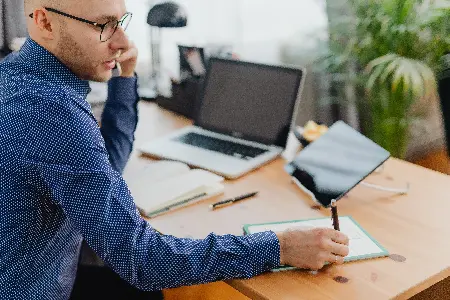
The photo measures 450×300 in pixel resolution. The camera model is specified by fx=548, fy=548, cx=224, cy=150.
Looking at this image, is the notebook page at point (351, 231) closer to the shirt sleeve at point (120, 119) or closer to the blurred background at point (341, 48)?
the shirt sleeve at point (120, 119)

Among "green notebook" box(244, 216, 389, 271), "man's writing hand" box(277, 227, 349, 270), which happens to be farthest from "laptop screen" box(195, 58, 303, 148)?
"man's writing hand" box(277, 227, 349, 270)

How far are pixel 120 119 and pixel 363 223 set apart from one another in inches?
29.5

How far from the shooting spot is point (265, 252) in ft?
3.52

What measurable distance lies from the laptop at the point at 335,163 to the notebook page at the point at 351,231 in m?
0.10

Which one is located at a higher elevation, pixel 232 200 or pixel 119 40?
pixel 119 40

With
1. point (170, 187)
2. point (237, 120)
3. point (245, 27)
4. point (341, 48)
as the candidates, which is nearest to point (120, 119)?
point (170, 187)

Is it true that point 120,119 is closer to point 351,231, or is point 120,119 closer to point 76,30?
point 76,30

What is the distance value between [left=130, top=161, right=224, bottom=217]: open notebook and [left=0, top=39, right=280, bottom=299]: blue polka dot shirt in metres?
0.29

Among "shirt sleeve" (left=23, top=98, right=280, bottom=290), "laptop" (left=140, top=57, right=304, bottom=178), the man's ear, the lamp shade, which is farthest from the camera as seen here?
the lamp shade

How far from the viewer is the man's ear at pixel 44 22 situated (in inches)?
44.0

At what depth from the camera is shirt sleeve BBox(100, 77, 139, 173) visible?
1.54 meters

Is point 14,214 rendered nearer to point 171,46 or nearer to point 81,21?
point 81,21

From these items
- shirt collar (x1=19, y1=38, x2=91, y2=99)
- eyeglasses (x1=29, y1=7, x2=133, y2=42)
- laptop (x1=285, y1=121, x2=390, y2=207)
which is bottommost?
laptop (x1=285, y1=121, x2=390, y2=207)

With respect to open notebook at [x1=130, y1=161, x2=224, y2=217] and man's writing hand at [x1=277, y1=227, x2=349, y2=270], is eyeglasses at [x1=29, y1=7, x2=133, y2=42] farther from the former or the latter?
man's writing hand at [x1=277, y1=227, x2=349, y2=270]
